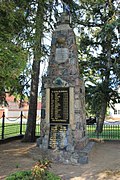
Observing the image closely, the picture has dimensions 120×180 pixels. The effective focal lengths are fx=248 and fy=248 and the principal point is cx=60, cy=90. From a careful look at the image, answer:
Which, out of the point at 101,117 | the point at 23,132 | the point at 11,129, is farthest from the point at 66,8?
the point at 11,129

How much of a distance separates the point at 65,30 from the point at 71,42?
548 millimetres

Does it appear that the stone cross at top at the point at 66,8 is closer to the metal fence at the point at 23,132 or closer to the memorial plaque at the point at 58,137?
the memorial plaque at the point at 58,137

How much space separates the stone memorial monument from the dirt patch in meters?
0.57

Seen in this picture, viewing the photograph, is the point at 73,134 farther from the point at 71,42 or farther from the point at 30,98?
the point at 30,98

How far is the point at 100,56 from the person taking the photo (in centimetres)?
1510

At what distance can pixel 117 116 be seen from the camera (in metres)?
49.7

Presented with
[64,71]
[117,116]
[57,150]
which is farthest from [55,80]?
[117,116]

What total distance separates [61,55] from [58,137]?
2.87m

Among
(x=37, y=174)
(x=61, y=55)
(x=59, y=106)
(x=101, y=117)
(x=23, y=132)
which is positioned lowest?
(x=23, y=132)

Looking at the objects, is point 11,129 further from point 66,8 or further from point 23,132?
point 66,8

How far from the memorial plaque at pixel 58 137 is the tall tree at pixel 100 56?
625 cm

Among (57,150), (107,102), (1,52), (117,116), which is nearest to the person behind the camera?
(1,52)

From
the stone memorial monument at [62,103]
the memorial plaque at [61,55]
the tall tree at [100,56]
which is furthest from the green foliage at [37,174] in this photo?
the tall tree at [100,56]

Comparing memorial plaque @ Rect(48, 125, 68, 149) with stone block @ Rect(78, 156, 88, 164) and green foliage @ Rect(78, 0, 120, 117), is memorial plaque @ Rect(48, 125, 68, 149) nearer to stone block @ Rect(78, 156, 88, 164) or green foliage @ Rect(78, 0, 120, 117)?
stone block @ Rect(78, 156, 88, 164)
